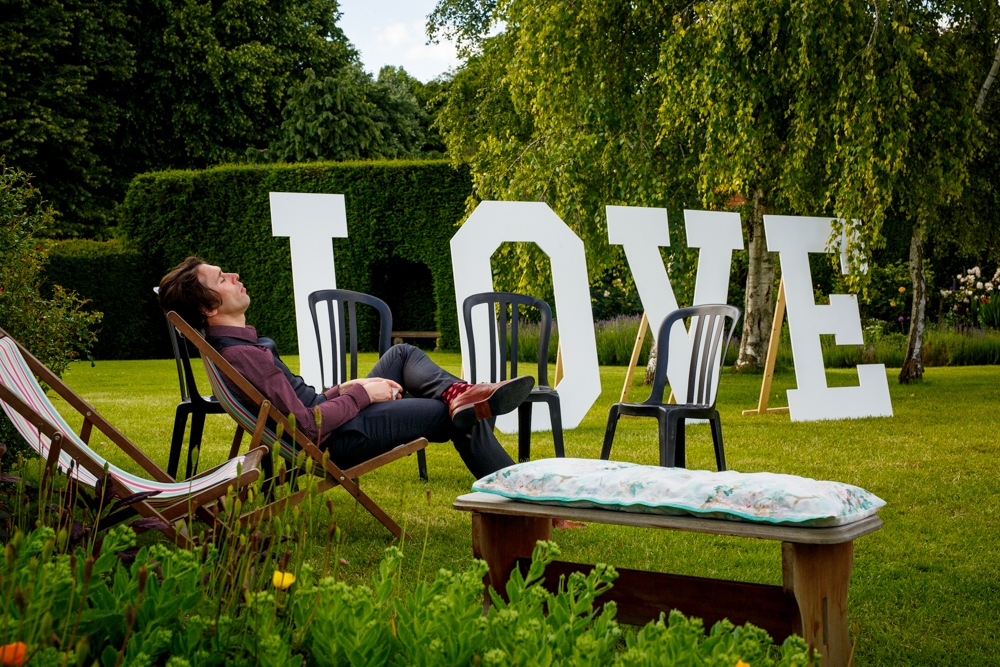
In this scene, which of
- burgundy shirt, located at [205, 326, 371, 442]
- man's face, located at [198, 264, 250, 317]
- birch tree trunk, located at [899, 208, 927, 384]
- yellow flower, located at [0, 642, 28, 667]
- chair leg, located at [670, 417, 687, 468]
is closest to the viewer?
yellow flower, located at [0, 642, 28, 667]

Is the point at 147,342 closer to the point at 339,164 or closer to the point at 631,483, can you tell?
the point at 339,164

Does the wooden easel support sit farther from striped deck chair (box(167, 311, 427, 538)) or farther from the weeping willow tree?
striped deck chair (box(167, 311, 427, 538))

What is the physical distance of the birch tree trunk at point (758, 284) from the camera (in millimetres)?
10820

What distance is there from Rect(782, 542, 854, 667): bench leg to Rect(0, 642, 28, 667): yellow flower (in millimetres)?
1685

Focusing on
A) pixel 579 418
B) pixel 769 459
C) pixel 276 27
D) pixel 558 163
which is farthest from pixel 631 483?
pixel 276 27

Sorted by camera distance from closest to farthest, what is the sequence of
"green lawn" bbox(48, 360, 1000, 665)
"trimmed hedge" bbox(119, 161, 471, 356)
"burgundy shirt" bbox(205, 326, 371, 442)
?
"green lawn" bbox(48, 360, 1000, 665), "burgundy shirt" bbox(205, 326, 371, 442), "trimmed hedge" bbox(119, 161, 471, 356)

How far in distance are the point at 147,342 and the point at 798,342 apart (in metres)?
10.9

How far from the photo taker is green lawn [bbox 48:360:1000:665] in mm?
2887

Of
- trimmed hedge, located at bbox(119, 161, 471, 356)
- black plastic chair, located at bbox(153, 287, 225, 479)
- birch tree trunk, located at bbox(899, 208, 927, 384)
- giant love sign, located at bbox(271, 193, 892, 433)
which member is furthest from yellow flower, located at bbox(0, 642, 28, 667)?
trimmed hedge, located at bbox(119, 161, 471, 356)

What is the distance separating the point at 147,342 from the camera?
48.5 feet

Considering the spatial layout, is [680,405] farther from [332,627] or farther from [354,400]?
[332,627]

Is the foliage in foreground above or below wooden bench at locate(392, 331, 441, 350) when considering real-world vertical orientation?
below

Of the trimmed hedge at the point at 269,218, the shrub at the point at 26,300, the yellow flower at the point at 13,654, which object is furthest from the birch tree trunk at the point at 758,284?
the yellow flower at the point at 13,654

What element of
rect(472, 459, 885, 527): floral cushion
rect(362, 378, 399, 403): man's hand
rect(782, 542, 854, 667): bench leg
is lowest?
A: rect(782, 542, 854, 667): bench leg
